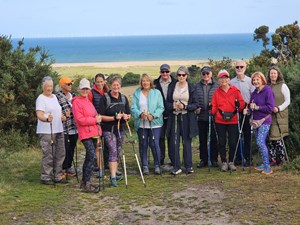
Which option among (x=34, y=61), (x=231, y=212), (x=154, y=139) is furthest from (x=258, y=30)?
(x=231, y=212)

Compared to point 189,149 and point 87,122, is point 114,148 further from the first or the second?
point 189,149

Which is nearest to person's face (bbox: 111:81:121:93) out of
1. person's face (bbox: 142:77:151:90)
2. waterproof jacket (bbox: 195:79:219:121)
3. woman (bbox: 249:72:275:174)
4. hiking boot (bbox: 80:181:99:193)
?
person's face (bbox: 142:77:151:90)

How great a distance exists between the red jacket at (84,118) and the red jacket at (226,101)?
8.12ft

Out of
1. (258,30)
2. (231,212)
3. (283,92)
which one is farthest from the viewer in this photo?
(258,30)

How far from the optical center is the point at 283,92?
9352 millimetres

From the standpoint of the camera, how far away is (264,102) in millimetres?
9188

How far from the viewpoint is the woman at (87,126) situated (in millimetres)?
8312

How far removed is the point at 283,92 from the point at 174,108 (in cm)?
208

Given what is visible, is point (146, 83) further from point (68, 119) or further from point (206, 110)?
point (68, 119)

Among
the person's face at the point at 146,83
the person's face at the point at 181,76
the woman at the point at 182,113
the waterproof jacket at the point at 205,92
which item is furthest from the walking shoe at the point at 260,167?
the person's face at the point at 146,83

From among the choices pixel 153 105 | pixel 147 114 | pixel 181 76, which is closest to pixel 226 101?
pixel 181 76

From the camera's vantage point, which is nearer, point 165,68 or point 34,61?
point 165,68

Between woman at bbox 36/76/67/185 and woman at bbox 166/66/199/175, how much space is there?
2.08 metres

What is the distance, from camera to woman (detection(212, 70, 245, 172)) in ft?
31.0
